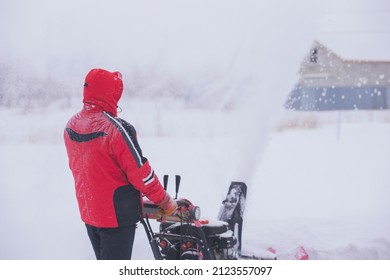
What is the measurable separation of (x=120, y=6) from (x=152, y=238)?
279 cm

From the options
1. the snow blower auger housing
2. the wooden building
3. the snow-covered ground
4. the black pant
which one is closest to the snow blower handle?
the snow blower auger housing

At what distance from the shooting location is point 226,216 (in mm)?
2377

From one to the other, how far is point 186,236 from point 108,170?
1.66 feet

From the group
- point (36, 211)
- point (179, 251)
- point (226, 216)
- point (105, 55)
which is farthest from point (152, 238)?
point (105, 55)

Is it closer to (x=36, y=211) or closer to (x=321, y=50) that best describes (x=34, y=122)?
(x=36, y=211)

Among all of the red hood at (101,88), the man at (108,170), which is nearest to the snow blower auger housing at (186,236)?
the man at (108,170)

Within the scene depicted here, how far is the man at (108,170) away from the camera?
1.68 metres

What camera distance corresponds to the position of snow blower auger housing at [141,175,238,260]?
190 centimetres

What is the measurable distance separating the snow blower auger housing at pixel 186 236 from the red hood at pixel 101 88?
0.47 meters

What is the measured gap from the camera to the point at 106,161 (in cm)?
170

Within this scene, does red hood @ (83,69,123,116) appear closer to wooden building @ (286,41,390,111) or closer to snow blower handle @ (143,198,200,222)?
snow blower handle @ (143,198,200,222)

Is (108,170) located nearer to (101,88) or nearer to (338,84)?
(101,88)

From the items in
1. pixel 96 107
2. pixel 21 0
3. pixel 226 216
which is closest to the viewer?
pixel 96 107

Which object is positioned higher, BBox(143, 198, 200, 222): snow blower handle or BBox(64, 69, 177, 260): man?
BBox(64, 69, 177, 260): man
